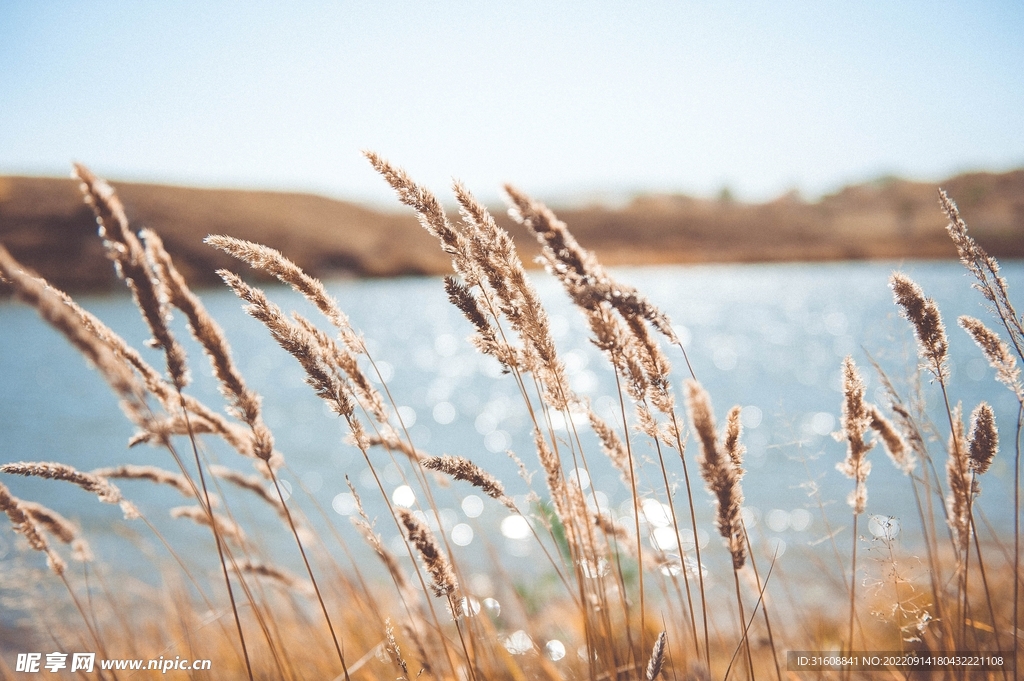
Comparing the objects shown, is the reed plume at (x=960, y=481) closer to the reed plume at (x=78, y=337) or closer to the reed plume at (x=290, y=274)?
the reed plume at (x=290, y=274)

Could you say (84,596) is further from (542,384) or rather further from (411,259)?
(411,259)

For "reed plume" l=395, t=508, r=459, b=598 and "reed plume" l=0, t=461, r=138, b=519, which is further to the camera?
"reed plume" l=0, t=461, r=138, b=519

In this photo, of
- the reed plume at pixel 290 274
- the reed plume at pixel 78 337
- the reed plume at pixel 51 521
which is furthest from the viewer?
the reed plume at pixel 51 521

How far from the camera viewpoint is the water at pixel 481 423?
530 cm

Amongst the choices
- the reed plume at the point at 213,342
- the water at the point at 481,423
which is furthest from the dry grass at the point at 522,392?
the water at the point at 481,423

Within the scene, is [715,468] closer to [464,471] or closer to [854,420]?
[464,471]

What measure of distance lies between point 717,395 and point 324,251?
3714 cm

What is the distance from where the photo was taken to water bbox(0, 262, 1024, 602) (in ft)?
17.4

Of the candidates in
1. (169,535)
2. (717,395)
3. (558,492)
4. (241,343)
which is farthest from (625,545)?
(241,343)

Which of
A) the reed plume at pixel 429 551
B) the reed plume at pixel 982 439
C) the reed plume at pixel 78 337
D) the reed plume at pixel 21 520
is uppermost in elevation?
the reed plume at pixel 78 337

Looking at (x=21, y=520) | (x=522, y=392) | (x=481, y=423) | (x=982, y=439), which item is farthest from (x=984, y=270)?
(x=481, y=423)

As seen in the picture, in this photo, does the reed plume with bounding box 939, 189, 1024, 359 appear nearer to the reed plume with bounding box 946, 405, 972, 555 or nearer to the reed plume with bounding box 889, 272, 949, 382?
the reed plume with bounding box 889, 272, 949, 382

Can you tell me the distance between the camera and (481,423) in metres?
14.6

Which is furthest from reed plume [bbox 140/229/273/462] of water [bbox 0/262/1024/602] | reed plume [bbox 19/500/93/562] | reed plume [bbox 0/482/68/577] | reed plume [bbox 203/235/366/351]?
reed plume [bbox 19/500/93/562]
